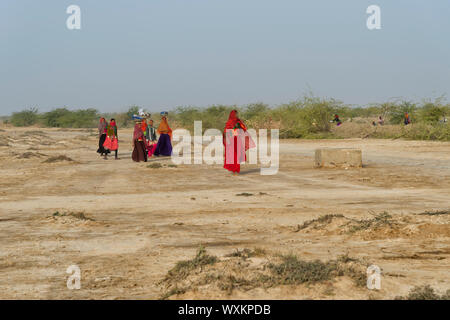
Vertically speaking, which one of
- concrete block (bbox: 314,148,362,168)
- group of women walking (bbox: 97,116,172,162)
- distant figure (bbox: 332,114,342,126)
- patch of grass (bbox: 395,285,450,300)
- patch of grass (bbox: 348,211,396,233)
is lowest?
patch of grass (bbox: 395,285,450,300)

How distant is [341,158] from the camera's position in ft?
61.8

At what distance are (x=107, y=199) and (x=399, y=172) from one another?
28.9ft

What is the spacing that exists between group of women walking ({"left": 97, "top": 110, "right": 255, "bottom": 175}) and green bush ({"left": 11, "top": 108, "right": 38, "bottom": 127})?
230 ft

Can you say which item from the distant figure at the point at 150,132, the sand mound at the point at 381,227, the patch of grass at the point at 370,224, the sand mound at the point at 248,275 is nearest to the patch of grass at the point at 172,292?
the sand mound at the point at 248,275

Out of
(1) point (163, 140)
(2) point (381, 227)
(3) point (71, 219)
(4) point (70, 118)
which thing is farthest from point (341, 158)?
(4) point (70, 118)

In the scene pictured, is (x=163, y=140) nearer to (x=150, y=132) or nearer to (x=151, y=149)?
(x=151, y=149)

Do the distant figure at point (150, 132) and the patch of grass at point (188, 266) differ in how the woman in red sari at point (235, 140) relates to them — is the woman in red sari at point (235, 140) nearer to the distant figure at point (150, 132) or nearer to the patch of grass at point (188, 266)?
the distant figure at point (150, 132)

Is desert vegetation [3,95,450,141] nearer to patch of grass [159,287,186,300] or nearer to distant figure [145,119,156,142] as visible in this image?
distant figure [145,119,156,142]

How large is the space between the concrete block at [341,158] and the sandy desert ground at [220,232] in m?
1.81

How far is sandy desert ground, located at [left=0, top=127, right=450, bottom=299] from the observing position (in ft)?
18.2

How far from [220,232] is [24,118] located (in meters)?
87.7

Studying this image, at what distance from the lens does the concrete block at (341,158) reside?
740 inches

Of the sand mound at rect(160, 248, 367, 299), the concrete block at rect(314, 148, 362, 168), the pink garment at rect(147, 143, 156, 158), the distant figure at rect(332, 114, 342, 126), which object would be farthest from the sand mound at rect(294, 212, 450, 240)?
the distant figure at rect(332, 114, 342, 126)

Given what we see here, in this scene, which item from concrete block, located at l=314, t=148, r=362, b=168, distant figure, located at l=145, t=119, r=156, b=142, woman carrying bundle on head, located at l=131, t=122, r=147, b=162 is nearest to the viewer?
concrete block, located at l=314, t=148, r=362, b=168
